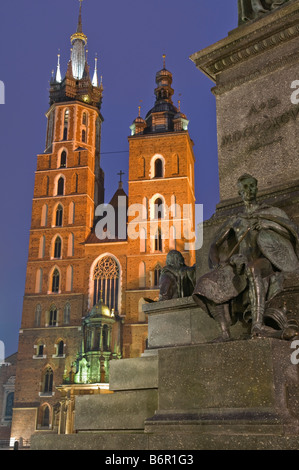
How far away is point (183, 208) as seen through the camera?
110 ft

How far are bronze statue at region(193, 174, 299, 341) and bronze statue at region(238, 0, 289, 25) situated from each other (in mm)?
2219

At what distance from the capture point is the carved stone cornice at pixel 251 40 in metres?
4.54

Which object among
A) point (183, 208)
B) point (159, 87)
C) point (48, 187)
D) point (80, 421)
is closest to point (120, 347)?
point (183, 208)

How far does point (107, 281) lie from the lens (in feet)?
107

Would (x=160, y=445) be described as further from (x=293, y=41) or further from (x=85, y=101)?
(x=85, y=101)

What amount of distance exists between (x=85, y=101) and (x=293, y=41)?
3618 cm

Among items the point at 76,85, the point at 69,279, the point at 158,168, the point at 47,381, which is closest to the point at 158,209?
the point at 158,168

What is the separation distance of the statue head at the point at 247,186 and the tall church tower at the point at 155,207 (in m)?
27.0

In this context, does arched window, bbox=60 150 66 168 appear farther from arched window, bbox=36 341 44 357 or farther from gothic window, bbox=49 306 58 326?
arched window, bbox=36 341 44 357

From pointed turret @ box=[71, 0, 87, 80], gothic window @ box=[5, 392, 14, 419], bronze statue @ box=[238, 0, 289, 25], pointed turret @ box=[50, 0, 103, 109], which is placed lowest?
bronze statue @ box=[238, 0, 289, 25]

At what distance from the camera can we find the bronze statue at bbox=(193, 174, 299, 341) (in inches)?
133

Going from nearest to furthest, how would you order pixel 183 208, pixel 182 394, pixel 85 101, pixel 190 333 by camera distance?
pixel 182 394, pixel 190 333, pixel 183 208, pixel 85 101

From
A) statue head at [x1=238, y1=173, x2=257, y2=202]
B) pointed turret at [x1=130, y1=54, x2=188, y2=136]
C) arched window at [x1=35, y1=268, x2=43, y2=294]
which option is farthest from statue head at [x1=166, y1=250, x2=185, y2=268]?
pointed turret at [x1=130, y1=54, x2=188, y2=136]

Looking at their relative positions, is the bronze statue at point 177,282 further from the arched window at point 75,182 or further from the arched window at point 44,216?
the arched window at point 75,182
